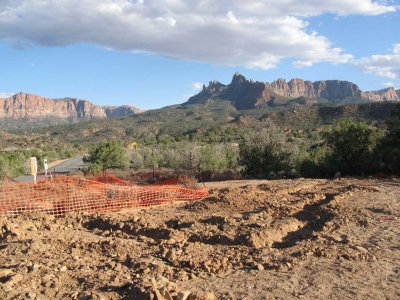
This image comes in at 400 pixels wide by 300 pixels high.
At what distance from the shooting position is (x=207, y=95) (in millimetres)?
144375

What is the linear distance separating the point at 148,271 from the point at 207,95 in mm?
139246

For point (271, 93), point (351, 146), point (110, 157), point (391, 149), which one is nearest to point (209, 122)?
point (271, 93)

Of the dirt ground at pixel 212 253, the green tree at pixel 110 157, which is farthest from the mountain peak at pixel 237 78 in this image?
the dirt ground at pixel 212 253

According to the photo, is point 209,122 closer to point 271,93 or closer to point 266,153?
point 271,93

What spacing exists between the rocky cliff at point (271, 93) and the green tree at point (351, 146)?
3778 inches

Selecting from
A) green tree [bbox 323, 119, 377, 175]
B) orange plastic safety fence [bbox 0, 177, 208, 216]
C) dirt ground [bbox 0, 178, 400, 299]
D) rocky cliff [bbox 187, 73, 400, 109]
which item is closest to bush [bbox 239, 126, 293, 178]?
green tree [bbox 323, 119, 377, 175]

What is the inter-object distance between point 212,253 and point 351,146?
1663 centimetres

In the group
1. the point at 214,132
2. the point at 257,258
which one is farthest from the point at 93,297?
the point at 214,132

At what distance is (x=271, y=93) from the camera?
135625 millimetres

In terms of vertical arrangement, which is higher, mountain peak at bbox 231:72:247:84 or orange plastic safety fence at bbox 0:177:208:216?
mountain peak at bbox 231:72:247:84

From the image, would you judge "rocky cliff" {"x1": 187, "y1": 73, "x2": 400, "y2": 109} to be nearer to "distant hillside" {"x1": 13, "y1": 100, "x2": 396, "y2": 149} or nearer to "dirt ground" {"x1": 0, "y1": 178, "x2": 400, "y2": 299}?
"distant hillside" {"x1": 13, "y1": 100, "x2": 396, "y2": 149}

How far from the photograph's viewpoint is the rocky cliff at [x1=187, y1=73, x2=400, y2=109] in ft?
420

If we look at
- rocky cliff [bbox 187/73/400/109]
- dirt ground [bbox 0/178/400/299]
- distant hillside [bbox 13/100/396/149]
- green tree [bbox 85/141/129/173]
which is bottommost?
dirt ground [bbox 0/178/400/299]

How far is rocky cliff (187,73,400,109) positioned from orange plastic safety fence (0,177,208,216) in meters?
105
